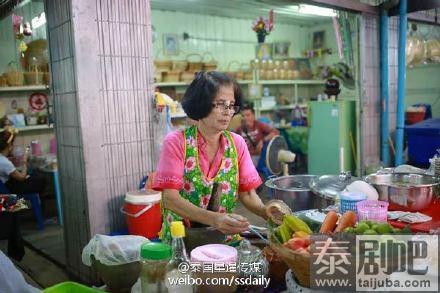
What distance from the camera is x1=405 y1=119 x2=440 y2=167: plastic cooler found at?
15.2 ft

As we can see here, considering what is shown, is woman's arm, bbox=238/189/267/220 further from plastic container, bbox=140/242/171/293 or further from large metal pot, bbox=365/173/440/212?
plastic container, bbox=140/242/171/293

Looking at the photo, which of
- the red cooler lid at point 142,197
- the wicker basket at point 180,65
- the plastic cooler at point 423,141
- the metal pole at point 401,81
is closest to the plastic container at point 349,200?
the red cooler lid at point 142,197

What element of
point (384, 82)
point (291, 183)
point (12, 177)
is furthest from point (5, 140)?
point (384, 82)

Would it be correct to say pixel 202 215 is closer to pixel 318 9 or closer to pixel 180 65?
pixel 318 9

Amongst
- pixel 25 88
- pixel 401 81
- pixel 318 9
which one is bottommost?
pixel 401 81

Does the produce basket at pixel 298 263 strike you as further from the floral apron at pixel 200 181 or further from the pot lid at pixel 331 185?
the pot lid at pixel 331 185

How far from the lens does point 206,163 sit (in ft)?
6.66

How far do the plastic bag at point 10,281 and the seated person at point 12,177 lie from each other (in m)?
3.92

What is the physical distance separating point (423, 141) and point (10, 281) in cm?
469

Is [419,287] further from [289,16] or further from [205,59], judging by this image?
[289,16]

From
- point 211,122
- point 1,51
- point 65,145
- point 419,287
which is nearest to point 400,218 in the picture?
point 419,287

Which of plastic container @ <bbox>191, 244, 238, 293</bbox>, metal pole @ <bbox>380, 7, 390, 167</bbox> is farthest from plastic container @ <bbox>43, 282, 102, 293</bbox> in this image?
metal pole @ <bbox>380, 7, 390, 167</bbox>

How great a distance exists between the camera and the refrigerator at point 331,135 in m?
6.35

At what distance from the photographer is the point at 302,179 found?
9.53 ft
